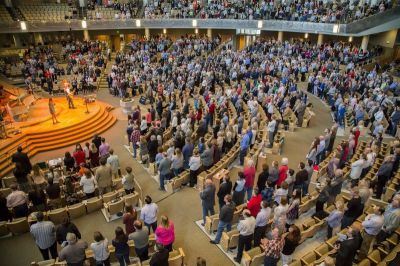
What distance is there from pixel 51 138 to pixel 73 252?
830cm

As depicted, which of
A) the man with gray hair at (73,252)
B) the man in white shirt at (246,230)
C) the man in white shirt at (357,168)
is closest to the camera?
the man with gray hair at (73,252)

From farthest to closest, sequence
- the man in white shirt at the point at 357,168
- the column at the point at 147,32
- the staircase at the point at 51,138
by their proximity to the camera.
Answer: the column at the point at 147,32 → the staircase at the point at 51,138 → the man in white shirt at the point at 357,168

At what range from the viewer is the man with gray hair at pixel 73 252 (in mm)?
5236

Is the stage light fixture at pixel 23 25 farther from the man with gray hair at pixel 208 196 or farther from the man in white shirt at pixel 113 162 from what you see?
the man with gray hair at pixel 208 196

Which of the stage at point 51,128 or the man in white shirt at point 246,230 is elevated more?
the man in white shirt at point 246,230

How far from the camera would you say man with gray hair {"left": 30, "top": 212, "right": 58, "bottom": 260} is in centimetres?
585

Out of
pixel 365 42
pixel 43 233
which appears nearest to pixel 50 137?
pixel 43 233

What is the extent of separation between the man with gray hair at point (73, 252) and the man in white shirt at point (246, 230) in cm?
284

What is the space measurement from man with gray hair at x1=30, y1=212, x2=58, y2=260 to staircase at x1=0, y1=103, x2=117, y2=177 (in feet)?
17.8

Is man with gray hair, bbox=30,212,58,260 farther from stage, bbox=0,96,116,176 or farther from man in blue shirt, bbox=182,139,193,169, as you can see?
stage, bbox=0,96,116,176

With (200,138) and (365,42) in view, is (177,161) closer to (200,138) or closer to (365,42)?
Result: (200,138)

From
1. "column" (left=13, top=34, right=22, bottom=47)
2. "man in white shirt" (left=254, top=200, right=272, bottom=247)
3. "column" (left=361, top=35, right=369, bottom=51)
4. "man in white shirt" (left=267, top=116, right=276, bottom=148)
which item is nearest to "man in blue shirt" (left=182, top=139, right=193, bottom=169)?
"man in white shirt" (left=267, top=116, right=276, bottom=148)

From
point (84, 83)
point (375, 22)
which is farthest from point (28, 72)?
point (375, 22)

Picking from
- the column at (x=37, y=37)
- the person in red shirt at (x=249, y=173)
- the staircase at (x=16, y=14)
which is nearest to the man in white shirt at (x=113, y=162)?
the person in red shirt at (x=249, y=173)
